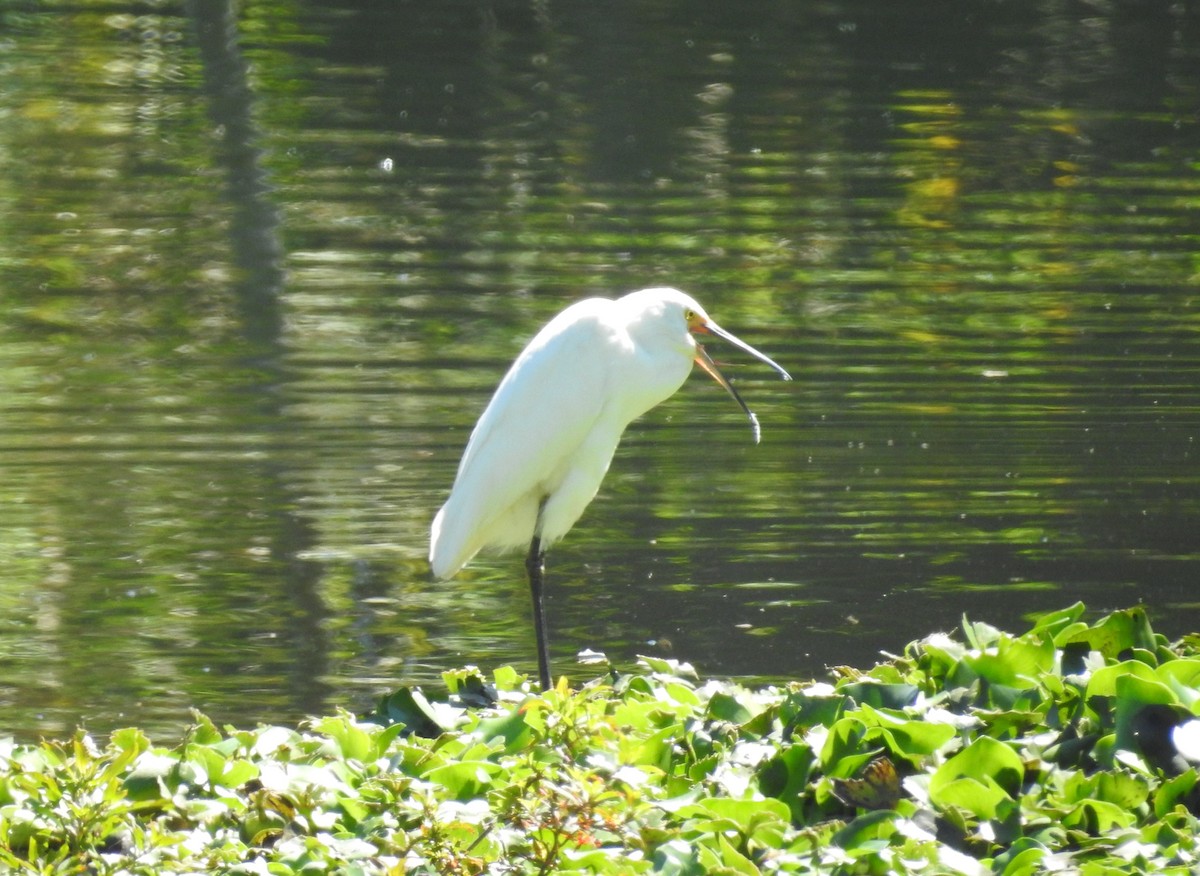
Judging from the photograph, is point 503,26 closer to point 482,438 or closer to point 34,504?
point 34,504

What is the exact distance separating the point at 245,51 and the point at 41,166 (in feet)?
9.96

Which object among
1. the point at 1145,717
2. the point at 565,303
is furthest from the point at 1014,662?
the point at 565,303

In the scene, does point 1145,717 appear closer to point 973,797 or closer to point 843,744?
point 973,797

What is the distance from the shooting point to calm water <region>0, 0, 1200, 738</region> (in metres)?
5.66

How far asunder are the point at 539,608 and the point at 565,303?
4815mm

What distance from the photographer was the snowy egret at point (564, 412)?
4.80m

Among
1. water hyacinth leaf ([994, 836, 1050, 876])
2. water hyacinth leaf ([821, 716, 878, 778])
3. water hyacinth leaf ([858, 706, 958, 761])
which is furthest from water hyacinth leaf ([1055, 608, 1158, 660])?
water hyacinth leaf ([994, 836, 1050, 876])

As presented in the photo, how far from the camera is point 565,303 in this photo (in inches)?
372

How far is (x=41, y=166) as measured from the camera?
11.9 m

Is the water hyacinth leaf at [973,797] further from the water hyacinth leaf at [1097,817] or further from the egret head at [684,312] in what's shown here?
the egret head at [684,312]

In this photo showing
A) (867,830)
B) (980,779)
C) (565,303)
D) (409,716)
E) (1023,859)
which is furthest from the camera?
(565,303)

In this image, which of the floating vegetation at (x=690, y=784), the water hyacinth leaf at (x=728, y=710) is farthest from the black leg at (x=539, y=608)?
the water hyacinth leaf at (x=728, y=710)

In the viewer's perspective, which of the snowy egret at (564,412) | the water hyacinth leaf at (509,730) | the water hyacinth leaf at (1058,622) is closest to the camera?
the water hyacinth leaf at (509,730)

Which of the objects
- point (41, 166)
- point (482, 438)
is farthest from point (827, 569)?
point (41, 166)
